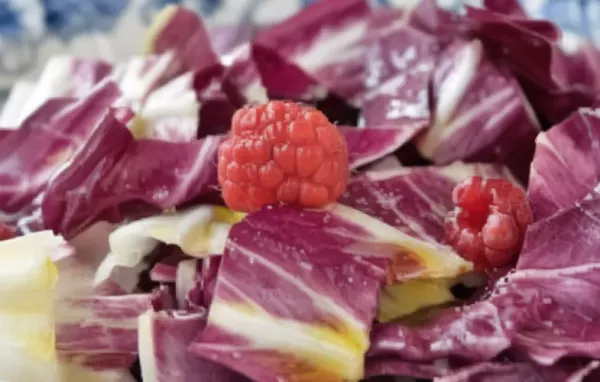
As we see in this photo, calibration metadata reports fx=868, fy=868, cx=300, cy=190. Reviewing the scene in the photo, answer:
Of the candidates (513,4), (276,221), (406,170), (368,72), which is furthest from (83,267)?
(513,4)

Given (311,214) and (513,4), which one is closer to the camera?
(311,214)

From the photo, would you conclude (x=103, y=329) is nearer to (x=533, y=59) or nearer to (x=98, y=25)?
(x=533, y=59)

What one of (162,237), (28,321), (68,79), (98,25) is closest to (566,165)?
(162,237)

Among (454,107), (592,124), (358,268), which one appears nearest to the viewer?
(358,268)

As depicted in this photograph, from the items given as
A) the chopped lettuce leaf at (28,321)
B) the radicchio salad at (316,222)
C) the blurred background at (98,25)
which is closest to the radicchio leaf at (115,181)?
the radicchio salad at (316,222)

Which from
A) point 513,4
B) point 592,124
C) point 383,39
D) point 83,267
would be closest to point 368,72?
point 383,39

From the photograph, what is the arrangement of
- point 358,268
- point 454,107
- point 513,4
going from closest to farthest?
1. point 358,268
2. point 454,107
3. point 513,4

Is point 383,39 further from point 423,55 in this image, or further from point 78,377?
point 78,377

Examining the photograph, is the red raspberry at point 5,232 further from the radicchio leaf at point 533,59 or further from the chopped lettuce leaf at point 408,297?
the radicchio leaf at point 533,59
